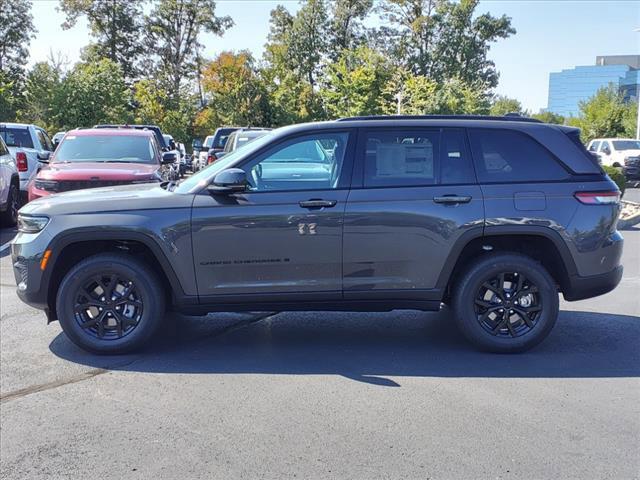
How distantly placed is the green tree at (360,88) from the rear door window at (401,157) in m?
32.1

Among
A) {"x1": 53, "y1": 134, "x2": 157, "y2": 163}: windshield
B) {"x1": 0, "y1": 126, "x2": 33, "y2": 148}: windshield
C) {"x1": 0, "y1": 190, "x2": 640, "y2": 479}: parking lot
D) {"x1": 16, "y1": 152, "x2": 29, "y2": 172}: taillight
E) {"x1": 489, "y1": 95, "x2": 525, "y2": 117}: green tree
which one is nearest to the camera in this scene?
{"x1": 0, "y1": 190, "x2": 640, "y2": 479}: parking lot

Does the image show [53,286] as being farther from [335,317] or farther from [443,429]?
[443,429]

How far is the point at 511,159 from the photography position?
505cm

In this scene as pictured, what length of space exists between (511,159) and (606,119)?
139 feet

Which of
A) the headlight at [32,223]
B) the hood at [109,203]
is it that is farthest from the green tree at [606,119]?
the headlight at [32,223]

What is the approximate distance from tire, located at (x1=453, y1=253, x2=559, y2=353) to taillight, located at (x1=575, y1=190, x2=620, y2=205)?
2.05ft

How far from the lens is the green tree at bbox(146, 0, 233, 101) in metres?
48.6

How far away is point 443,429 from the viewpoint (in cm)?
378

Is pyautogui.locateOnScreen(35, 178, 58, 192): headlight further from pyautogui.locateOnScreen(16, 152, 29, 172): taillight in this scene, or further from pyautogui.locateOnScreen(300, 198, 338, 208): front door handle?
pyautogui.locateOnScreen(16, 152, 29, 172): taillight

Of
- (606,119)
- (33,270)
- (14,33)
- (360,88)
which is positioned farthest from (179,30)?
(33,270)

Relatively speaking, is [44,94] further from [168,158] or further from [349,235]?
[349,235]

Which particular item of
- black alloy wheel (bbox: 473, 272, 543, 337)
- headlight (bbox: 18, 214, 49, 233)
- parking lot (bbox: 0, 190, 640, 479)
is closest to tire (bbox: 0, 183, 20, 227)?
parking lot (bbox: 0, 190, 640, 479)

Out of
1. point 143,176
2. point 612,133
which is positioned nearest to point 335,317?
point 143,176

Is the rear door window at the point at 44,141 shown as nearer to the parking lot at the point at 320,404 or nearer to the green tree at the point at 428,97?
the parking lot at the point at 320,404
